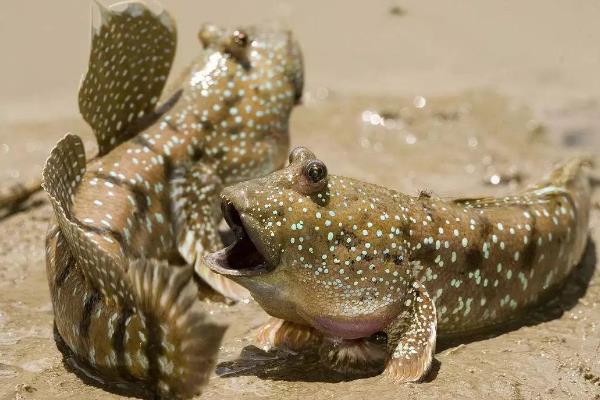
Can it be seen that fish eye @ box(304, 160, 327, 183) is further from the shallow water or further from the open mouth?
the shallow water

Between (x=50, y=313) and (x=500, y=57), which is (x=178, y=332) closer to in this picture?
(x=50, y=313)

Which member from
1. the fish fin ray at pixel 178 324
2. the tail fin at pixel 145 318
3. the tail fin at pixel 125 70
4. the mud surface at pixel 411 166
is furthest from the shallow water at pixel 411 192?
the tail fin at pixel 125 70

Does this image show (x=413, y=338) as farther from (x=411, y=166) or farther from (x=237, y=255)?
(x=411, y=166)

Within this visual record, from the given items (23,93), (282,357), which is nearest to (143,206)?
(282,357)

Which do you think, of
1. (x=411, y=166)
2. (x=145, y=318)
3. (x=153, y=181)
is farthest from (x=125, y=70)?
(x=411, y=166)

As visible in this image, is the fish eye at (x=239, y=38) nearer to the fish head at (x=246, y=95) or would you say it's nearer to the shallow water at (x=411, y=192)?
the fish head at (x=246, y=95)

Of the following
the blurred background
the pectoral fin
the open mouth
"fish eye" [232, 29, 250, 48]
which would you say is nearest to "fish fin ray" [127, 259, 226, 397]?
the open mouth

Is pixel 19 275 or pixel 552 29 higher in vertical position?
pixel 552 29
